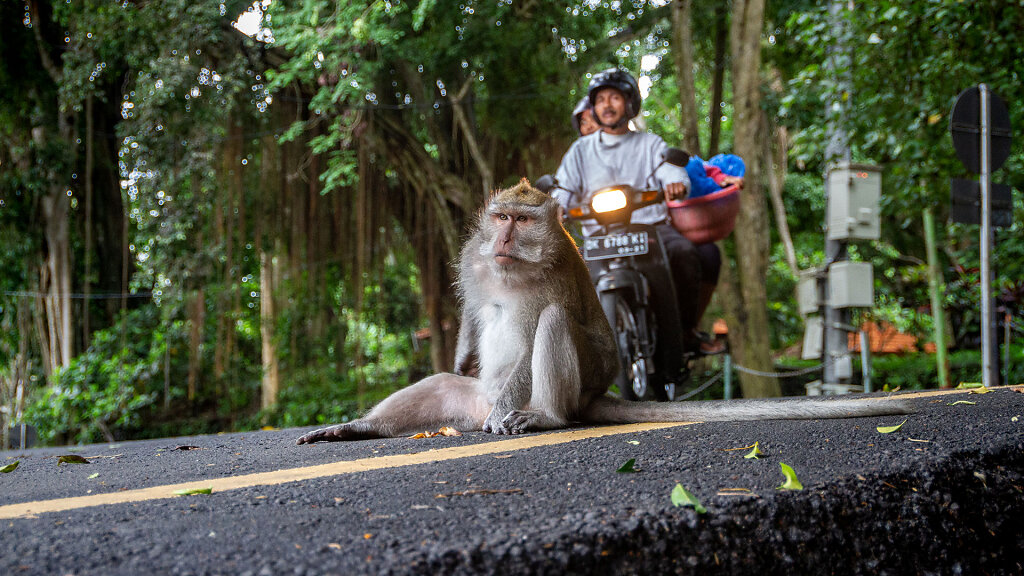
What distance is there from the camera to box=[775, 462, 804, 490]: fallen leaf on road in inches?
76.5

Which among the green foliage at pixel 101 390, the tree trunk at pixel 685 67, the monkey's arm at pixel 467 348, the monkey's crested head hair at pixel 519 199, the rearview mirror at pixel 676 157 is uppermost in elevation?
the tree trunk at pixel 685 67

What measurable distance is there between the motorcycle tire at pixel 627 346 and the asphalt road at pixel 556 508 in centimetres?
222

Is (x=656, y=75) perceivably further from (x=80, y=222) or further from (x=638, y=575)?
(x=638, y=575)

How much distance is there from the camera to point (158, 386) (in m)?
10.7

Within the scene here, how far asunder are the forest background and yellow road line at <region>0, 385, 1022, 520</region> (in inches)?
234

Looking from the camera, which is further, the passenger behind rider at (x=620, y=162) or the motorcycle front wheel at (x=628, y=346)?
the passenger behind rider at (x=620, y=162)

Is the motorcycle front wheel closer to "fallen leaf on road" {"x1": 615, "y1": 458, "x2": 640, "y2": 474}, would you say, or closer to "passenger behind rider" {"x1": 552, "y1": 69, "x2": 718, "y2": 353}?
"passenger behind rider" {"x1": 552, "y1": 69, "x2": 718, "y2": 353}

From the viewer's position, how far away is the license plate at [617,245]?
532 cm

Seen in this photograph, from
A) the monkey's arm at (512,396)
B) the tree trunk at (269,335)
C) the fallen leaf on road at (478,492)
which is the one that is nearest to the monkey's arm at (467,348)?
the monkey's arm at (512,396)

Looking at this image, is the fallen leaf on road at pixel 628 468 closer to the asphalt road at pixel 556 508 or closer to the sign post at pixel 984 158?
the asphalt road at pixel 556 508

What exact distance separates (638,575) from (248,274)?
12261 millimetres

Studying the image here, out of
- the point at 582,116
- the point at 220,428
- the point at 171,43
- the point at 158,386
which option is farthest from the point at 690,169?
the point at 220,428

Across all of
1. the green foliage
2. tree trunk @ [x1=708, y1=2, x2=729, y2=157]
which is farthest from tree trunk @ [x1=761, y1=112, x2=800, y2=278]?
the green foliage

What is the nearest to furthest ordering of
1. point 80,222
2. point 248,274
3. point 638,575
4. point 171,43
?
point 638,575
point 171,43
point 80,222
point 248,274
